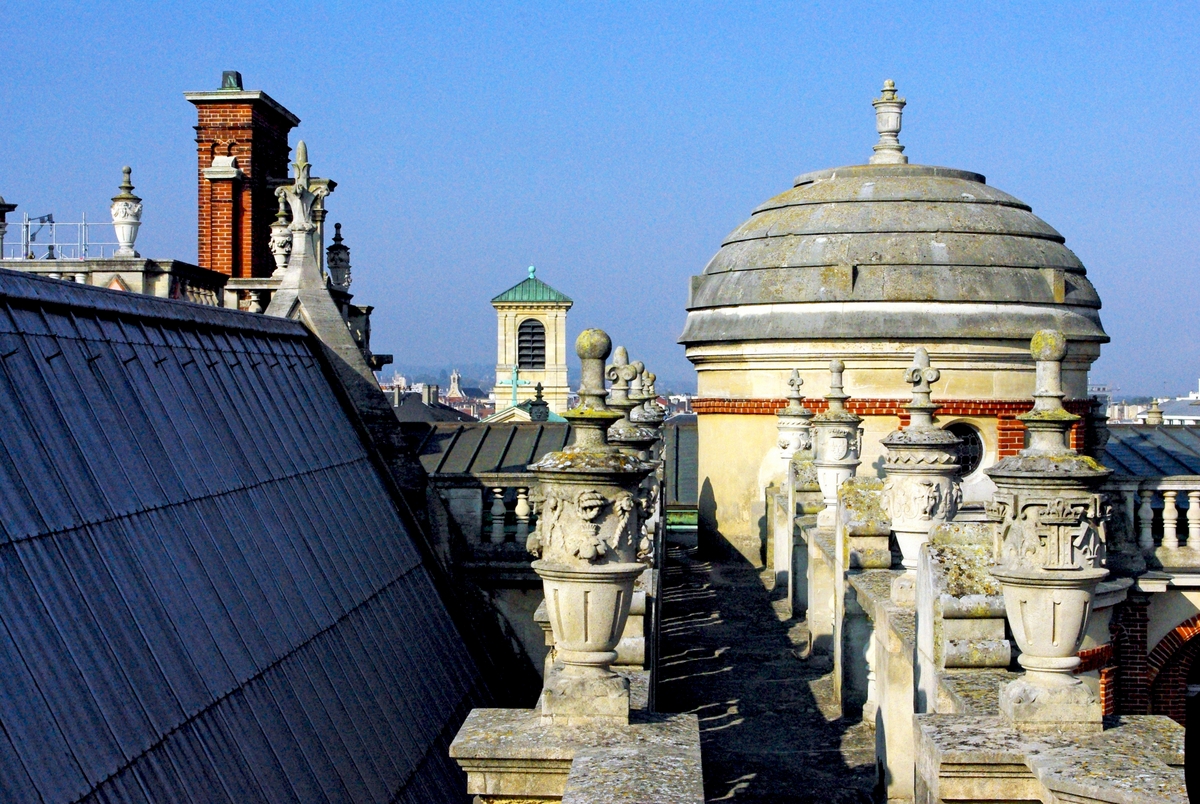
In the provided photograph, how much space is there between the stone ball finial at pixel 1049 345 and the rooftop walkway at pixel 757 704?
3.44m

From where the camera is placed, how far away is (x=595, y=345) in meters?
8.12

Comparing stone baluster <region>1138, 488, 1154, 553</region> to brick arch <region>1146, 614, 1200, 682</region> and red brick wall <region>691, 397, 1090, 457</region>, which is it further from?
red brick wall <region>691, 397, 1090, 457</region>

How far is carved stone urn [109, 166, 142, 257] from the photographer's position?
67.0 feet

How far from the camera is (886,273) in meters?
23.3

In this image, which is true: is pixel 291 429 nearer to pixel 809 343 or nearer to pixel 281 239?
pixel 281 239

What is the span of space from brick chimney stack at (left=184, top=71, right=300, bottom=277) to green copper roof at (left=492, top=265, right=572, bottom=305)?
70.4m

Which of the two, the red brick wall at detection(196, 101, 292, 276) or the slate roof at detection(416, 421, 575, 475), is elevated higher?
the red brick wall at detection(196, 101, 292, 276)

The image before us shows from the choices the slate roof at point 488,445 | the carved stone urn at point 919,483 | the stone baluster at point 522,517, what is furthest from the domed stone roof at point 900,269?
the carved stone urn at point 919,483

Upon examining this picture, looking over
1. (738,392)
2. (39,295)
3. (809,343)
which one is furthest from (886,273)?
(39,295)

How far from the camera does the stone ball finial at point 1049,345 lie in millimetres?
7879

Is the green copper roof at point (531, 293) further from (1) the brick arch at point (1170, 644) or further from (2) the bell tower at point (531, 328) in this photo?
(1) the brick arch at point (1170, 644)

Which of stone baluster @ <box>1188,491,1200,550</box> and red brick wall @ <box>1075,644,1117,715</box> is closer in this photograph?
red brick wall @ <box>1075,644,1117,715</box>

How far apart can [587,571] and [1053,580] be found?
202 cm

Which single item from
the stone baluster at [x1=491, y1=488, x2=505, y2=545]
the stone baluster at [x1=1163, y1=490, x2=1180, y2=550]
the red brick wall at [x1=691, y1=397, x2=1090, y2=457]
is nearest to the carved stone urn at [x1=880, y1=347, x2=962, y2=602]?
the stone baluster at [x1=1163, y1=490, x2=1180, y2=550]
